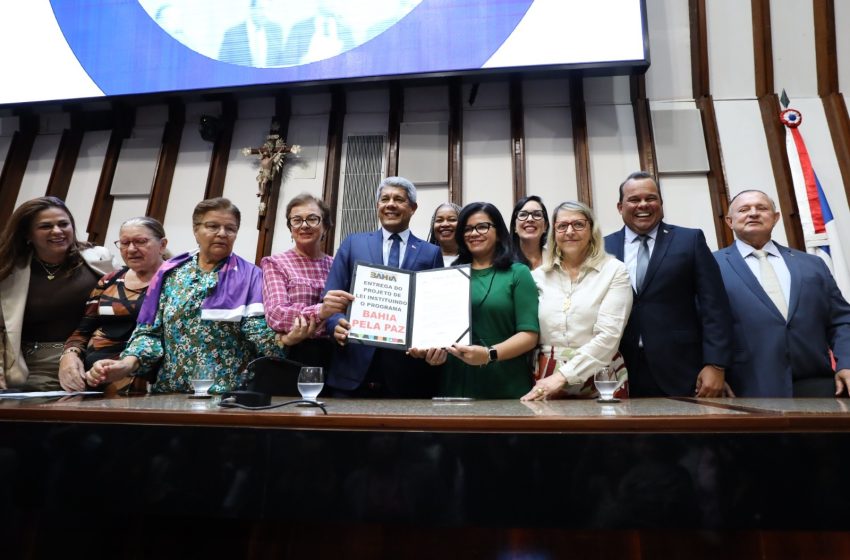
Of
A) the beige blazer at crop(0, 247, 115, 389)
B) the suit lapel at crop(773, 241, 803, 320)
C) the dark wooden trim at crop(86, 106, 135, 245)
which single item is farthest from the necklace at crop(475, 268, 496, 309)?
the dark wooden trim at crop(86, 106, 135, 245)

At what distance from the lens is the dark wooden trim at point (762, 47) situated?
504 centimetres

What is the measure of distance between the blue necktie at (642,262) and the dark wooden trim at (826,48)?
4.15 m

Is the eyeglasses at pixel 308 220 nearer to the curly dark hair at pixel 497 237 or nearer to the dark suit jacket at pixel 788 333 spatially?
the curly dark hair at pixel 497 237

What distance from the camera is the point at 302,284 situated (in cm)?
221

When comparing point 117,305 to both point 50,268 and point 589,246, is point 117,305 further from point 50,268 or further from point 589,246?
point 589,246

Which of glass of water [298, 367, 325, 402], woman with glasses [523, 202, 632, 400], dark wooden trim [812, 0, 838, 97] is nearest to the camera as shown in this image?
glass of water [298, 367, 325, 402]

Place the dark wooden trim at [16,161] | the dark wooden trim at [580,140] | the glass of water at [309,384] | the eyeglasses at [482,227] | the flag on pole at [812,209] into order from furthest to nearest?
the dark wooden trim at [16,161] < the dark wooden trim at [580,140] < the flag on pole at [812,209] < the eyeglasses at [482,227] < the glass of water at [309,384]

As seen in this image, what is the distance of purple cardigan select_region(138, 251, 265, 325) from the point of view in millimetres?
2064

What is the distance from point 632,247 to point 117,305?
230 centimetres

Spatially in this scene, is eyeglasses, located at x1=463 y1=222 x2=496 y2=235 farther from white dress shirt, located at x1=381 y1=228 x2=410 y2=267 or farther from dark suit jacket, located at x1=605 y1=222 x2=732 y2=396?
dark suit jacket, located at x1=605 y1=222 x2=732 y2=396

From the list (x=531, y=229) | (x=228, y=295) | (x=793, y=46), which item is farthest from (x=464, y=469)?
(x=793, y=46)

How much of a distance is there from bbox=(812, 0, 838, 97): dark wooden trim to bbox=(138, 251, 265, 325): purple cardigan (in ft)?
18.0

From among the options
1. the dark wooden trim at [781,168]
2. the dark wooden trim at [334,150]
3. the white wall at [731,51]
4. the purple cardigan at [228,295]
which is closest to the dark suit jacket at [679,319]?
the purple cardigan at [228,295]

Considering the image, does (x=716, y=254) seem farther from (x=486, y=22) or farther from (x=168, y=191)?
(x=168, y=191)
